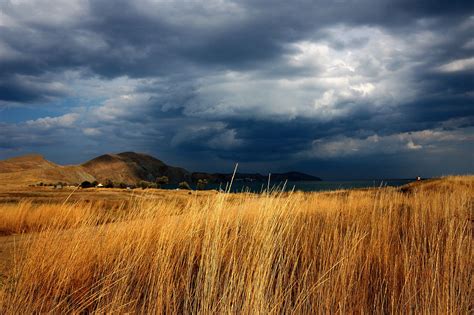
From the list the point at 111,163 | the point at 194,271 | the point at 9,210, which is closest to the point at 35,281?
the point at 194,271

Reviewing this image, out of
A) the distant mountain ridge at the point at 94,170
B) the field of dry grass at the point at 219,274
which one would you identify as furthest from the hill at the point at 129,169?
the field of dry grass at the point at 219,274

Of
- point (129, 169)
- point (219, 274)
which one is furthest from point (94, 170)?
point (219, 274)

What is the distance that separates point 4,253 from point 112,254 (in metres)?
2.93

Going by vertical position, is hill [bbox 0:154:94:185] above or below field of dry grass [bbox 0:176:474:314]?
above

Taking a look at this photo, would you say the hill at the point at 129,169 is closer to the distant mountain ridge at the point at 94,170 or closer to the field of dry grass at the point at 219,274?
the distant mountain ridge at the point at 94,170

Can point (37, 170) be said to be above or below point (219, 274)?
above

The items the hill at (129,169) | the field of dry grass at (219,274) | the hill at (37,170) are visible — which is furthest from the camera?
the hill at (129,169)

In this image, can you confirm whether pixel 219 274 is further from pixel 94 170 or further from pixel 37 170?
pixel 94 170

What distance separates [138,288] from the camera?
3.55 meters

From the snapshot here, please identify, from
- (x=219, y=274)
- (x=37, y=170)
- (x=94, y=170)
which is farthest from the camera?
(x=94, y=170)

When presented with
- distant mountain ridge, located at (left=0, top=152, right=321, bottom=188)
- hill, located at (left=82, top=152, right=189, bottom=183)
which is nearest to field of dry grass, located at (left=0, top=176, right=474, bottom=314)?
distant mountain ridge, located at (left=0, top=152, right=321, bottom=188)

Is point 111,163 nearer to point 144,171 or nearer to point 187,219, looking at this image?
point 144,171

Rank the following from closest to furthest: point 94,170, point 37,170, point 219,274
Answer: point 219,274, point 37,170, point 94,170

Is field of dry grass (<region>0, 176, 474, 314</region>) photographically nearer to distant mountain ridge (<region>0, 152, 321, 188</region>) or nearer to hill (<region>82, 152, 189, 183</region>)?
distant mountain ridge (<region>0, 152, 321, 188</region>)
